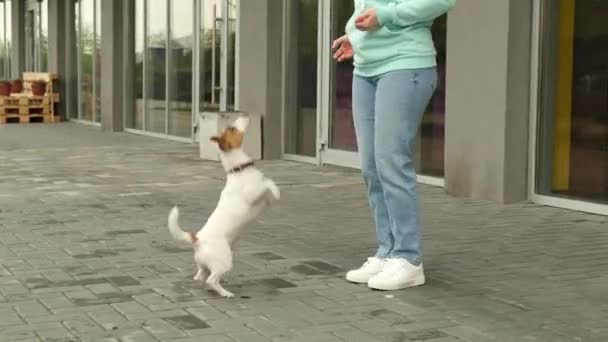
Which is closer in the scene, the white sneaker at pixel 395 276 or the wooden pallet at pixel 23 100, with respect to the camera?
the white sneaker at pixel 395 276

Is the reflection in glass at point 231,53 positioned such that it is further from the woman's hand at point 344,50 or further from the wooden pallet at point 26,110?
the wooden pallet at point 26,110

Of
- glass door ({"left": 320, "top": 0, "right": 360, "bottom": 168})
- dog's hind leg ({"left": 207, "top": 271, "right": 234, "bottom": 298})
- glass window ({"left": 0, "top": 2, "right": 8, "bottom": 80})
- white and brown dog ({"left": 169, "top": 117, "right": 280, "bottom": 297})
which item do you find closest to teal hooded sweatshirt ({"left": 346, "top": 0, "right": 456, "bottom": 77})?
white and brown dog ({"left": 169, "top": 117, "right": 280, "bottom": 297})

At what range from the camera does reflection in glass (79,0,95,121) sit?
2050 centimetres

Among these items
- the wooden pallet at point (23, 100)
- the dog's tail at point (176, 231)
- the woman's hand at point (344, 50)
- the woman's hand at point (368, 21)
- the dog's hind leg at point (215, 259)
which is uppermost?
the woman's hand at point (368, 21)

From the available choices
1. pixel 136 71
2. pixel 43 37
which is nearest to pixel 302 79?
pixel 136 71

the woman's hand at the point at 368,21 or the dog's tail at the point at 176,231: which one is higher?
the woman's hand at the point at 368,21

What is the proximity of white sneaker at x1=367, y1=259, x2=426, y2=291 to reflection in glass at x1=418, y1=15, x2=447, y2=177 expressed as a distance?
450 cm

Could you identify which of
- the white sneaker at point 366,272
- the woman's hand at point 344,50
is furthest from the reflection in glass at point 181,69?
the white sneaker at point 366,272

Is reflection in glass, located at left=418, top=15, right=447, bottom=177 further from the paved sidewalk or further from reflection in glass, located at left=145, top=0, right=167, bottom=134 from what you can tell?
reflection in glass, located at left=145, top=0, right=167, bottom=134

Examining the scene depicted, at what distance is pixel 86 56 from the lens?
2084cm

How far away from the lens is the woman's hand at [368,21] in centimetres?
454

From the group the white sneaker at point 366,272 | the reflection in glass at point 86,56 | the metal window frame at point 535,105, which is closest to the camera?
the white sneaker at point 366,272

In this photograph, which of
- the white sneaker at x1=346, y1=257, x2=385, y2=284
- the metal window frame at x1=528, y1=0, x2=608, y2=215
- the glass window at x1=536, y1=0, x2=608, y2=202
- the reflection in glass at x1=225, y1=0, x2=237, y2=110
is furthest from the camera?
the reflection in glass at x1=225, y1=0, x2=237, y2=110

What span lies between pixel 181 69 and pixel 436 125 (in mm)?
7406
